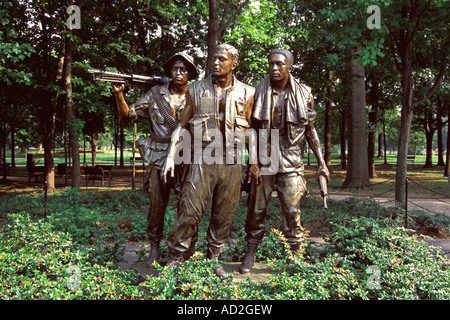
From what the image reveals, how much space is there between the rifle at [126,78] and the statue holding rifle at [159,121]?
9 centimetres

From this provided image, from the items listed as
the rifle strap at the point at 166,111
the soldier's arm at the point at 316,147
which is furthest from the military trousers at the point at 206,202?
the soldier's arm at the point at 316,147

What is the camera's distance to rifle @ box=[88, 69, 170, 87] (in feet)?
15.0

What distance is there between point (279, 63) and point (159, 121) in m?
1.60

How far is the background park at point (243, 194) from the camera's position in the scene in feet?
12.9

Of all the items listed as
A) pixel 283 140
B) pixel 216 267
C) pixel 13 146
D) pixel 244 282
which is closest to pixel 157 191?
pixel 216 267

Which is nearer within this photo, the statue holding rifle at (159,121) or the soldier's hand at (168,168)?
the soldier's hand at (168,168)

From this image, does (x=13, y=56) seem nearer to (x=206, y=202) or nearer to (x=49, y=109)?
(x=49, y=109)

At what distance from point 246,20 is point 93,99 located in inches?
279

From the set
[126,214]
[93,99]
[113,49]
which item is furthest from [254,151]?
[113,49]

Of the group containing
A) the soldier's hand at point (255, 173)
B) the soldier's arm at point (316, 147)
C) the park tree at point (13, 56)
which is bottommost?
the soldier's hand at point (255, 173)

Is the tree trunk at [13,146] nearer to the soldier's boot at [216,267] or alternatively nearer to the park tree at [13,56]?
the park tree at [13,56]

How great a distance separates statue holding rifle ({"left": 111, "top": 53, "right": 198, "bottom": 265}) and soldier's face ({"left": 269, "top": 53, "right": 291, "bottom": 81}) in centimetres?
99

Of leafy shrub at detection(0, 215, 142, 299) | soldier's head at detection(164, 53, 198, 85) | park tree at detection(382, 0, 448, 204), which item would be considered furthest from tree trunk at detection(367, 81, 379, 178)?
leafy shrub at detection(0, 215, 142, 299)

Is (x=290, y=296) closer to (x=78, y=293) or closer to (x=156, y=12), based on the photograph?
(x=78, y=293)
